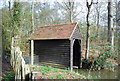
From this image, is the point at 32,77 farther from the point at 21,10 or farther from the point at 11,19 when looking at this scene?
the point at 21,10

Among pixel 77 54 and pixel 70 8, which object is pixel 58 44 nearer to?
pixel 77 54

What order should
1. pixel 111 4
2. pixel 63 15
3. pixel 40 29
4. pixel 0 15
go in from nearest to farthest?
pixel 0 15 → pixel 40 29 → pixel 111 4 → pixel 63 15

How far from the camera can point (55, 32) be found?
1042 cm

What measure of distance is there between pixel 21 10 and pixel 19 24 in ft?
5.14

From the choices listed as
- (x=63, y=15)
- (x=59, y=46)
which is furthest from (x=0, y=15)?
(x=63, y=15)

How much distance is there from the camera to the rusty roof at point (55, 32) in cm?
954

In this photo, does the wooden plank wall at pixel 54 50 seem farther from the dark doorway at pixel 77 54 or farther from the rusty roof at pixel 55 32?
the dark doorway at pixel 77 54

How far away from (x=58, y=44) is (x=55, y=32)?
4.19ft

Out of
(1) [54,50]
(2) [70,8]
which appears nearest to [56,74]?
(1) [54,50]

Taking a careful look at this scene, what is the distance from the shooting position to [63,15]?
2262 centimetres

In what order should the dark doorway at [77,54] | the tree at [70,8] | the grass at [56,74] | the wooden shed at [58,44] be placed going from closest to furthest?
the grass at [56,74] < the wooden shed at [58,44] < the dark doorway at [77,54] < the tree at [70,8]

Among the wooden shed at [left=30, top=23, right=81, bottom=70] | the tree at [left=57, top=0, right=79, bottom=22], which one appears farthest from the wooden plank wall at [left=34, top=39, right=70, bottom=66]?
the tree at [left=57, top=0, right=79, bottom=22]

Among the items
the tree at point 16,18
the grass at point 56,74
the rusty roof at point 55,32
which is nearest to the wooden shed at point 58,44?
the rusty roof at point 55,32

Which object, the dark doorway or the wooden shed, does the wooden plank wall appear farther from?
the dark doorway
